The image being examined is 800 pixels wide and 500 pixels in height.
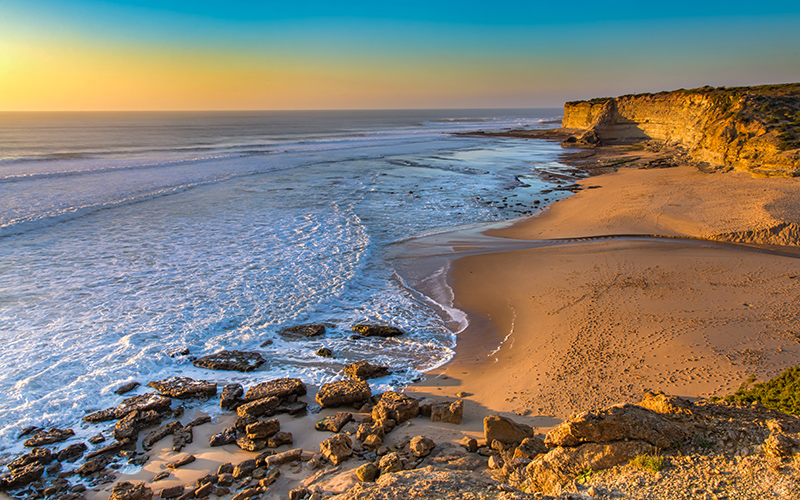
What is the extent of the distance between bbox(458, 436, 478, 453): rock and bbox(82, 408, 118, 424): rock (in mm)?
4822

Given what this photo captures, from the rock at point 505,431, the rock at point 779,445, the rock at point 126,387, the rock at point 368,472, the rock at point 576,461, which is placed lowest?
the rock at point 126,387

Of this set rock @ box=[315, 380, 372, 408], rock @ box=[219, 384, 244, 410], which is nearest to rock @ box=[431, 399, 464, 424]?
rock @ box=[315, 380, 372, 408]

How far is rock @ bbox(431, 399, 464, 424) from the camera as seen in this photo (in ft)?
18.6

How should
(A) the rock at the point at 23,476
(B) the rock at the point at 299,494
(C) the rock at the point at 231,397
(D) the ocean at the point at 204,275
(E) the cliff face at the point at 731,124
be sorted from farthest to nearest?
(E) the cliff face at the point at 731,124, (D) the ocean at the point at 204,275, (C) the rock at the point at 231,397, (A) the rock at the point at 23,476, (B) the rock at the point at 299,494

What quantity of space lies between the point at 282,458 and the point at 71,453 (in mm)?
2703

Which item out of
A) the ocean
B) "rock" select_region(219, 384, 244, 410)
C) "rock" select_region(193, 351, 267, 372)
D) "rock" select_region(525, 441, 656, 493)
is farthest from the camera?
"rock" select_region(193, 351, 267, 372)

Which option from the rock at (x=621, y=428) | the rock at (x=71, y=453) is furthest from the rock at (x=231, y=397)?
the rock at (x=621, y=428)

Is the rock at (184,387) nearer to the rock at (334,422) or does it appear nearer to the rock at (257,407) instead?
the rock at (257,407)

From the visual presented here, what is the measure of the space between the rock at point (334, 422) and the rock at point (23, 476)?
3159mm

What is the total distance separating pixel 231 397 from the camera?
6.36 m

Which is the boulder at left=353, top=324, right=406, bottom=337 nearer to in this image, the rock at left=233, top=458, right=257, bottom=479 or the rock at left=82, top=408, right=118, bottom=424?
the rock at left=233, top=458, right=257, bottom=479

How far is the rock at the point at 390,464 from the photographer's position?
457cm

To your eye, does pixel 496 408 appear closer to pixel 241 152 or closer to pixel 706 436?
pixel 706 436

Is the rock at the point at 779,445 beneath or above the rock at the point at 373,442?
above
